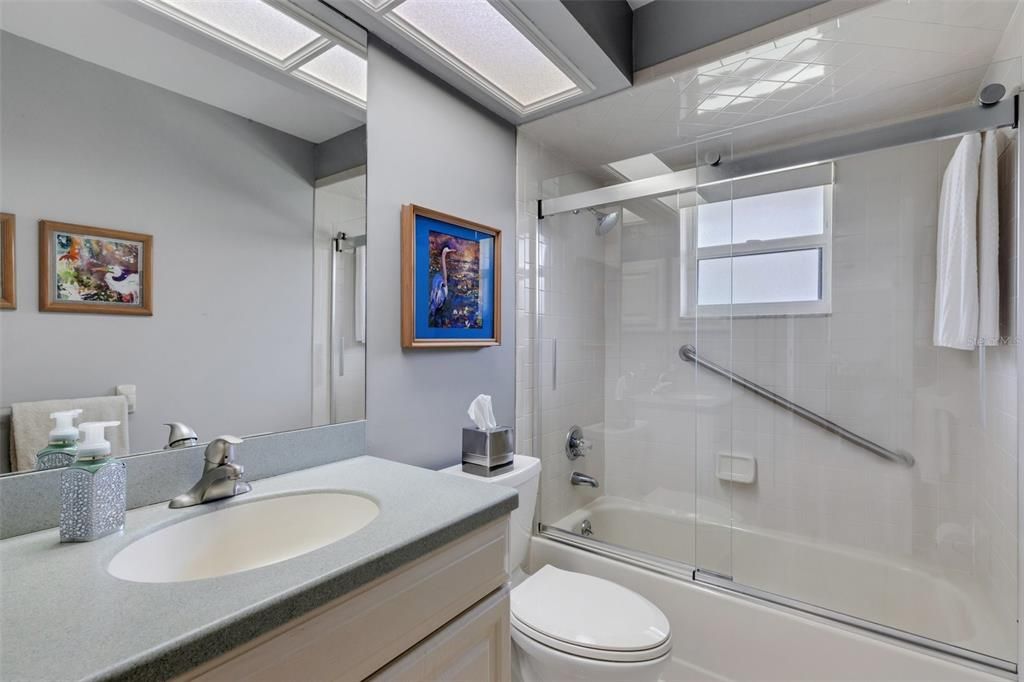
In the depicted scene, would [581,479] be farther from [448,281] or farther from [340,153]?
[340,153]

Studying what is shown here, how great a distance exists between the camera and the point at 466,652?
2.73 ft

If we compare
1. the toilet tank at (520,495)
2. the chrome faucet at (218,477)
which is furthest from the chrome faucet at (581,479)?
the chrome faucet at (218,477)

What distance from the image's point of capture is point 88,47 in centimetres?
85

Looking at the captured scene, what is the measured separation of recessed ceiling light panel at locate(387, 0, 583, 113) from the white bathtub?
184 centimetres

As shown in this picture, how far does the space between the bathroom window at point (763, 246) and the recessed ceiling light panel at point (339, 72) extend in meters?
1.37

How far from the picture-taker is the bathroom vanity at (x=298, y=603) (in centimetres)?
47

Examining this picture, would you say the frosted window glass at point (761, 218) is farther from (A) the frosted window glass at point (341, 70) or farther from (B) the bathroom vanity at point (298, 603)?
(B) the bathroom vanity at point (298, 603)

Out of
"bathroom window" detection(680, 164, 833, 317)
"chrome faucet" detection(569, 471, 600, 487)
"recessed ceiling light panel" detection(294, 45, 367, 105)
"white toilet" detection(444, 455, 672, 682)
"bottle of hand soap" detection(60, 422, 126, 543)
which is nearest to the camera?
"bottle of hand soap" detection(60, 422, 126, 543)

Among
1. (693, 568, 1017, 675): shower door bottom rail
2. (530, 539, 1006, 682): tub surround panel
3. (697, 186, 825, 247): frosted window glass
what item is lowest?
(530, 539, 1006, 682): tub surround panel

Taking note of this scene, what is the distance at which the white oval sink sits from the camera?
29.8 inches

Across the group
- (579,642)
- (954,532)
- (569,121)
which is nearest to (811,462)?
(954,532)

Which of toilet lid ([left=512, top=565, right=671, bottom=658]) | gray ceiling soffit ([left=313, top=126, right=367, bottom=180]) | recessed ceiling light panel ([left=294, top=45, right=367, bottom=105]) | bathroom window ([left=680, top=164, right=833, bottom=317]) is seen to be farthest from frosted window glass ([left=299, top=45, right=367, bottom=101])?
toilet lid ([left=512, top=565, right=671, bottom=658])

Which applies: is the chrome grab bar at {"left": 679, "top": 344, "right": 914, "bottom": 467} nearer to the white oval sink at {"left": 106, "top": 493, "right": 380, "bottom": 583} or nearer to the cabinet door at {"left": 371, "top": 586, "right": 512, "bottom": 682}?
the cabinet door at {"left": 371, "top": 586, "right": 512, "bottom": 682}

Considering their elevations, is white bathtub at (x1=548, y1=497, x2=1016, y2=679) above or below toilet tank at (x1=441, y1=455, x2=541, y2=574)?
below
